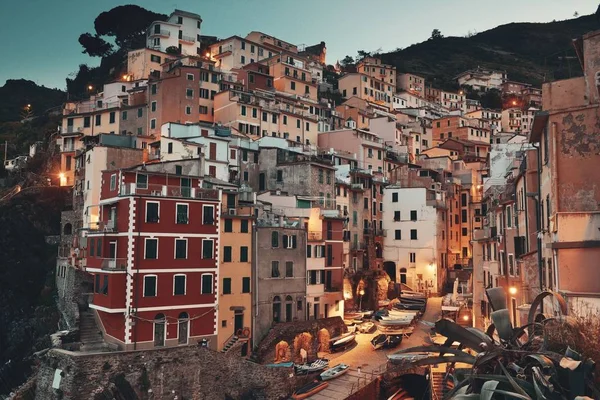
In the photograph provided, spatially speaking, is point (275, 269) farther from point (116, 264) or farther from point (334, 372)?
point (116, 264)

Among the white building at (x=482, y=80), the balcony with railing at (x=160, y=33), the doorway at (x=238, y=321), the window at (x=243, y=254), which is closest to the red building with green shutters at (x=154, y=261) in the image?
the doorway at (x=238, y=321)

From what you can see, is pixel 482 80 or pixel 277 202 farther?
pixel 482 80

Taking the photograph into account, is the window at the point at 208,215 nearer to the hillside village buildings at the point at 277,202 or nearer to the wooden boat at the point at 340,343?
the hillside village buildings at the point at 277,202

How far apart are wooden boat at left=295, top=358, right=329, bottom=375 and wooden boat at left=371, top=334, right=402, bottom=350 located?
5809 millimetres

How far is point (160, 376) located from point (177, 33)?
228 ft

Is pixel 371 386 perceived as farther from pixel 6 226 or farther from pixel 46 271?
pixel 6 226

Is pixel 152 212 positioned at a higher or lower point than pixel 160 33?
lower

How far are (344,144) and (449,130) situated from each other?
132 feet

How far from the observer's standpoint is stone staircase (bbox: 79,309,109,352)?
116ft

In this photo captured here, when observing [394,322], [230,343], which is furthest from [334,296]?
[230,343]

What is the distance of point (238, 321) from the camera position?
128 feet

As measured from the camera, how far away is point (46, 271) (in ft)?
184

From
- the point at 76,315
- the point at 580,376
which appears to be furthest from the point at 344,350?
the point at 580,376

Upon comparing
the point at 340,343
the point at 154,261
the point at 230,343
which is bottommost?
the point at 340,343
